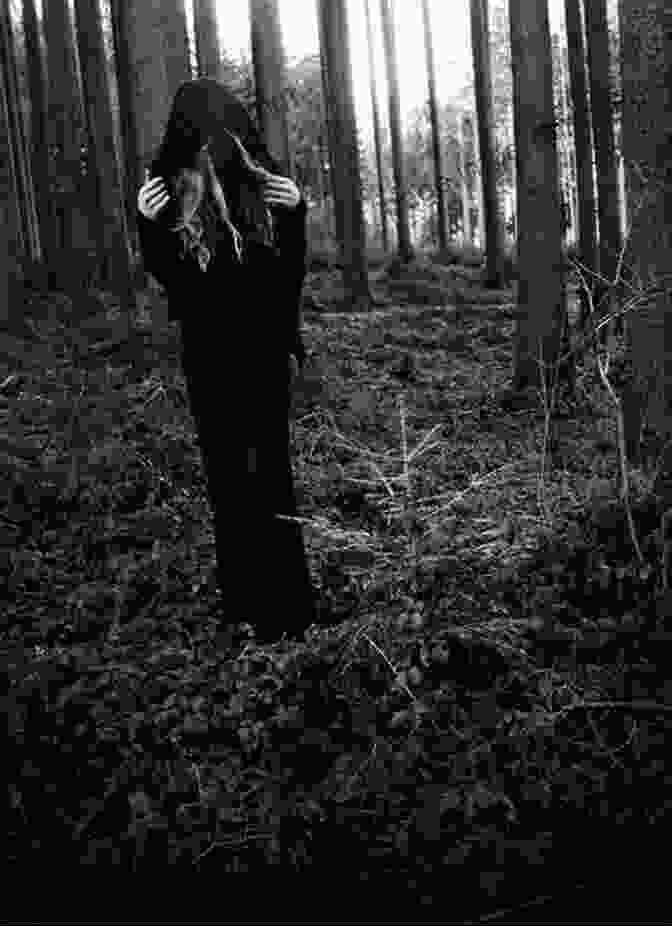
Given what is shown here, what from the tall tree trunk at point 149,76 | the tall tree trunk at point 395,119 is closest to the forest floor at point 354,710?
the tall tree trunk at point 149,76

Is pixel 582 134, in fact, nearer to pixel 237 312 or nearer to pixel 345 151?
pixel 345 151

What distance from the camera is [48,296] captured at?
14289mm

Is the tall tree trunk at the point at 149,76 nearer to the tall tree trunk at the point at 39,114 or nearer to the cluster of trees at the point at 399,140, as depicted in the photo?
the cluster of trees at the point at 399,140

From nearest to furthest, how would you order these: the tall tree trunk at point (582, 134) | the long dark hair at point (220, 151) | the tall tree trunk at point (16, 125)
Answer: the long dark hair at point (220, 151), the tall tree trunk at point (582, 134), the tall tree trunk at point (16, 125)

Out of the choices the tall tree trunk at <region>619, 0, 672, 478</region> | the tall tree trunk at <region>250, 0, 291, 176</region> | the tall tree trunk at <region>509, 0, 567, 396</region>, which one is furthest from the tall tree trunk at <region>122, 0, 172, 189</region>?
the tall tree trunk at <region>619, 0, 672, 478</region>

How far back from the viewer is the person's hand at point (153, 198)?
3.67 m

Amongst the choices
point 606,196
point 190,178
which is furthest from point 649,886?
point 606,196

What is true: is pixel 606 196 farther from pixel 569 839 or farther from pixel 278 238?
pixel 569 839

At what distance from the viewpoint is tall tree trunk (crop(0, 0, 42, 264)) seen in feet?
62.6

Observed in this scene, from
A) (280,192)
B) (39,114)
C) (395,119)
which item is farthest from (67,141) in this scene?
(395,119)

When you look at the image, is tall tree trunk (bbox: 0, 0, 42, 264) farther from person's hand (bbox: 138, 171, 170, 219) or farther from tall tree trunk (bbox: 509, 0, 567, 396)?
person's hand (bbox: 138, 171, 170, 219)

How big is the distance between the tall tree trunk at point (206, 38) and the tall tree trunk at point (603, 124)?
6.60 metres

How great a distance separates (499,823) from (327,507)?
10.7 ft

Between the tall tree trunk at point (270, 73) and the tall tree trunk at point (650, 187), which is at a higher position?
the tall tree trunk at point (270, 73)
